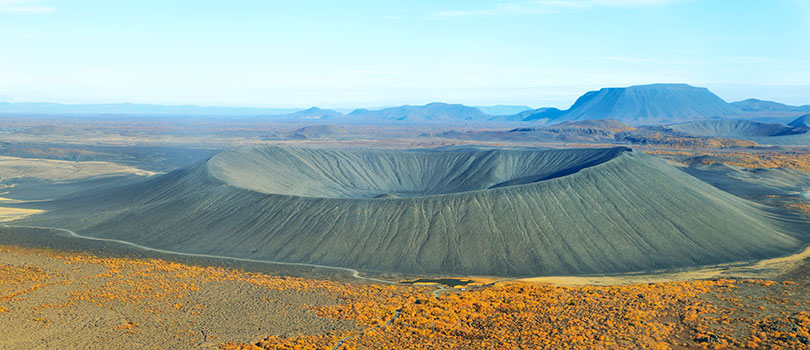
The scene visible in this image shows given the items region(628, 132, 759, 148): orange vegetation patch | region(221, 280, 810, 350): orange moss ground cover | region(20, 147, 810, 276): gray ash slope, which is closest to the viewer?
region(221, 280, 810, 350): orange moss ground cover

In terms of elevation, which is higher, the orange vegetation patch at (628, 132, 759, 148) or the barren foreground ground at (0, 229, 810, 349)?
the orange vegetation patch at (628, 132, 759, 148)

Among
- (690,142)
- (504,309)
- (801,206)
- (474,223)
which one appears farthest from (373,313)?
(690,142)

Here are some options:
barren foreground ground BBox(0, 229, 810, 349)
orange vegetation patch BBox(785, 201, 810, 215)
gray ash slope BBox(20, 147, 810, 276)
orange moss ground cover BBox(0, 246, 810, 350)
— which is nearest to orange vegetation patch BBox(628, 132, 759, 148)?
orange vegetation patch BBox(785, 201, 810, 215)

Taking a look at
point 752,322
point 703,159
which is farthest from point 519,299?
point 703,159

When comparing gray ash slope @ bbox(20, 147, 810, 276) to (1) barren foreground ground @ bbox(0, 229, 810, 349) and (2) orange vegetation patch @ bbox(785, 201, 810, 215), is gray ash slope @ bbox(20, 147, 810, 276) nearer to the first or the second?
(2) orange vegetation patch @ bbox(785, 201, 810, 215)

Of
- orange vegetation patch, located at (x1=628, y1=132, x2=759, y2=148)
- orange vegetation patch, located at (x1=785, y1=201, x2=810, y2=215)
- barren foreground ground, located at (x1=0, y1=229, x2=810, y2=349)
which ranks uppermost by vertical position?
orange vegetation patch, located at (x1=628, y1=132, x2=759, y2=148)

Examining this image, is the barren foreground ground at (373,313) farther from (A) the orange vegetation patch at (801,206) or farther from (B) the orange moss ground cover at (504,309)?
(A) the orange vegetation patch at (801,206)

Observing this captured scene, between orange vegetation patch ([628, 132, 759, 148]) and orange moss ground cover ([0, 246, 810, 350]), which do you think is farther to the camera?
orange vegetation patch ([628, 132, 759, 148])
